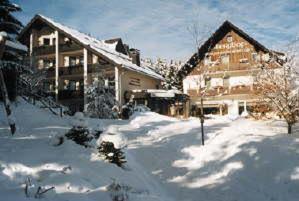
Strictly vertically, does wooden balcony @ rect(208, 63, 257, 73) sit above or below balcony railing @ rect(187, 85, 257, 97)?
above

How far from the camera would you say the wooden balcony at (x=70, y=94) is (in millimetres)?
37062

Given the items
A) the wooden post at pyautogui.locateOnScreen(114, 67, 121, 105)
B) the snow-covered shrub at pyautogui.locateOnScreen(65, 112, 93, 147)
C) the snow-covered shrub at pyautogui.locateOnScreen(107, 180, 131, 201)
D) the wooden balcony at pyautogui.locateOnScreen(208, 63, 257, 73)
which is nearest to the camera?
the snow-covered shrub at pyautogui.locateOnScreen(107, 180, 131, 201)

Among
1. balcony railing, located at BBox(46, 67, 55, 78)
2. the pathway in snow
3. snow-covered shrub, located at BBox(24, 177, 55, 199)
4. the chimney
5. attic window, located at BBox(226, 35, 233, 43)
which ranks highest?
attic window, located at BBox(226, 35, 233, 43)

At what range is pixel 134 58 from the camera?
43531mm

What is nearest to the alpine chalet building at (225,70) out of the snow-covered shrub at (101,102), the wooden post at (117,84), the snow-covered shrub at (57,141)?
the wooden post at (117,84)

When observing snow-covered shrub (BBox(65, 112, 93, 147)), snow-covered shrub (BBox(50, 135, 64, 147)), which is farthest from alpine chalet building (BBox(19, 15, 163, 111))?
snow-covered shrub (BBox(50, 135, 64, 147))

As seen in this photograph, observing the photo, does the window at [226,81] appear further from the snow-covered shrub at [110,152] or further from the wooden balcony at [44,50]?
the snow-covered shrub at [110,152]

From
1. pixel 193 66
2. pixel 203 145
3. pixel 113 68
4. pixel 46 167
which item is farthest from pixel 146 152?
pixel 193 66

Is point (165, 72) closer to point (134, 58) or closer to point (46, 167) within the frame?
point (134, 58)

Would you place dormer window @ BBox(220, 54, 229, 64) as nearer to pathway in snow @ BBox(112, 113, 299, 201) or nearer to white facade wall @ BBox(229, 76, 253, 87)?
white facade wall @ BBox(229, 76, 253, 87)

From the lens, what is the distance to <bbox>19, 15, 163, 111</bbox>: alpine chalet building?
117 feet

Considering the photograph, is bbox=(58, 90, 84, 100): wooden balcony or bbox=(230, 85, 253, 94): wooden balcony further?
bbox=(230, 85, 253, 94): wooden balcony

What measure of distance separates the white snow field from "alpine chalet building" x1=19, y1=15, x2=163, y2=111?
18.0 metres

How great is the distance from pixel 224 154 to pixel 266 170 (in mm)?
2390
